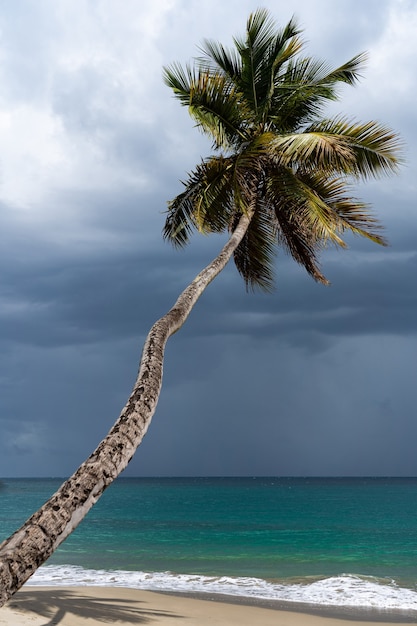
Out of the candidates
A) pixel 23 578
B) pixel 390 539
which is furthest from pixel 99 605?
pixel 390 539

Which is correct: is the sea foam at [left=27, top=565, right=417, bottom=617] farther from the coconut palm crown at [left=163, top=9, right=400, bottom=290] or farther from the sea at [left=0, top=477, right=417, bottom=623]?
the coconut palm crown at [left=163, top=9, right=400, bottom=290]

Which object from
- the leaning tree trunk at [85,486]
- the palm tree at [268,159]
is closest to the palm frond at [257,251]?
the palm tree at [268,159]

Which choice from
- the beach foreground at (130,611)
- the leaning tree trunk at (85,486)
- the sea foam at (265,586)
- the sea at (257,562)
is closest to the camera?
the leaning tree trunk at (85,486)

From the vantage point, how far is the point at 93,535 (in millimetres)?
36656

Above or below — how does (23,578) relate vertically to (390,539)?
below

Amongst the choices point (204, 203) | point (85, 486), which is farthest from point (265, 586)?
point (85, 486)

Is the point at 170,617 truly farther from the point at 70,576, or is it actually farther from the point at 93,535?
the point at 93,535

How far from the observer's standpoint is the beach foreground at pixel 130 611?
40.7 ft

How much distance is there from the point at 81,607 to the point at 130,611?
1033mm

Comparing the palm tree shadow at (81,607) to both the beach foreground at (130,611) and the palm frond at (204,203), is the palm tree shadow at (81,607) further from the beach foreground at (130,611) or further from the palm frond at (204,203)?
the palm frond at (204,203)

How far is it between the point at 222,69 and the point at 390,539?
30640 millimetres

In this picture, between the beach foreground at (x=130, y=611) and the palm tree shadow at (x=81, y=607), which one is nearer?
the beach foreground at (x=130, y=611)

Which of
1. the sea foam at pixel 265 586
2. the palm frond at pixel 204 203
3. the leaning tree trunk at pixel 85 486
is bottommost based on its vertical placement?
the leaning tree trunk at pixel 85 486

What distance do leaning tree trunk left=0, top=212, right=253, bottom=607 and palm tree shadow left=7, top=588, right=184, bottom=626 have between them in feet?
20.9
